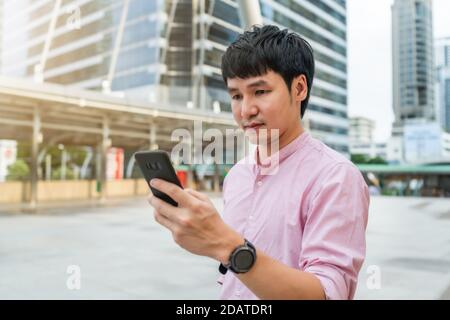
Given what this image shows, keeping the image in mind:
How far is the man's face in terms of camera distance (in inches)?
32.5

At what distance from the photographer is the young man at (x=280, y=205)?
2.06 ft

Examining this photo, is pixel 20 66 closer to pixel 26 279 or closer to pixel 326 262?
pixel 26 279

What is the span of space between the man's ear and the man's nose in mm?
103

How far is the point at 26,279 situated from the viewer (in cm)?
435

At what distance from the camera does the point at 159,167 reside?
62 centimetres

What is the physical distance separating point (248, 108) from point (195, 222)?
12.5 inches

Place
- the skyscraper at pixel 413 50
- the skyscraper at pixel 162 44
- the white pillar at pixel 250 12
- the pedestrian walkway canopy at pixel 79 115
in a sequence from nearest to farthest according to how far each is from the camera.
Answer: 1. the white pillar at pixel 250 12
2. the pedestrian walkway canopy at pixel 79 115
3. the skyscraper at pixel 413 50
4. the skyscraper at pixel 162 44

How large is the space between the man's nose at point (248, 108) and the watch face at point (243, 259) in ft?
1.03

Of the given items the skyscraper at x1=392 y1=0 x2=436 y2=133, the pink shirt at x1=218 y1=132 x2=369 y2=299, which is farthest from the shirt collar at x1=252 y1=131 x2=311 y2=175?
the skyscraper at x1=392 y1=0 x2=436 y2=133

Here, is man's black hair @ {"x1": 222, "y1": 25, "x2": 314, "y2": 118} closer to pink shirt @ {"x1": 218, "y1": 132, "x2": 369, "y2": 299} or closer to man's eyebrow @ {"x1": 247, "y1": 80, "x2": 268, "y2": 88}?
man's eyebrow @ {"x1": 247, "y1": 80, "x2": 268, "y2": 88}

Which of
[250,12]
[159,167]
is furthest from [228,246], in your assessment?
[250,12]

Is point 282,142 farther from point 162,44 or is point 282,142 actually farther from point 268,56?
point 162,44

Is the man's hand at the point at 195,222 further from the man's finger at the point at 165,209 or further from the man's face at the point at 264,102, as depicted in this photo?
the man's face at the point at 264,102

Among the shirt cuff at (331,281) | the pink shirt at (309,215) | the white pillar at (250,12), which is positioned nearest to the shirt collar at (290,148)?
the pink shirt at (309,215)
